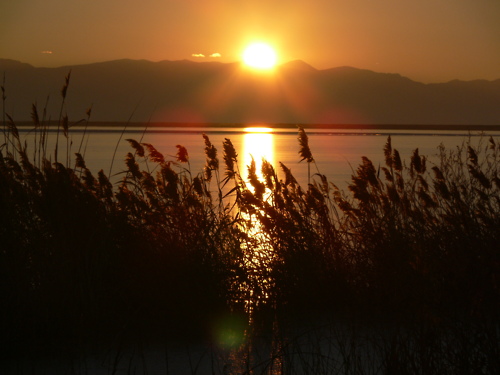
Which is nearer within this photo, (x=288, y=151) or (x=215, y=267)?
(x=215, y=267)

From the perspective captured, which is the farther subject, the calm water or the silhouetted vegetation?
the calm water

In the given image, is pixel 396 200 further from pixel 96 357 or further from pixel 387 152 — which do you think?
pixel 96 357

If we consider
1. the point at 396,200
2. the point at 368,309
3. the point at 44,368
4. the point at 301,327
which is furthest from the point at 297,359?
the point at 396,200

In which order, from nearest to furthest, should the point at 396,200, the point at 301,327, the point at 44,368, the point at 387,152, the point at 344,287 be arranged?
the point at 44,368, the point at 301,327, the point at 344,287, the point at 396,200, the point at 387,152

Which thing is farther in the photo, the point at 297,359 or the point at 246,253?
the point at 246,253

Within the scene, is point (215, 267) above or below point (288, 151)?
above

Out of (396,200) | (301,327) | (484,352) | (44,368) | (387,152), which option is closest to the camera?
(484,352)

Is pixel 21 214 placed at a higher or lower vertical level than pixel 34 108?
lower

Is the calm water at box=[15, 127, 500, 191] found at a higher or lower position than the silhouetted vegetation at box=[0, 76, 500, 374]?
lower

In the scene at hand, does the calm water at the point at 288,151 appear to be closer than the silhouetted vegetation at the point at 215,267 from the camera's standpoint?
No

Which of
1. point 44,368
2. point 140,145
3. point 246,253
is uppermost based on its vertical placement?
point 140,145

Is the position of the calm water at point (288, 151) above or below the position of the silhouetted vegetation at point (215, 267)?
below

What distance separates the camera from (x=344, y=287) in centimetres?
553

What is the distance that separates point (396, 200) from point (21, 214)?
126 inches
